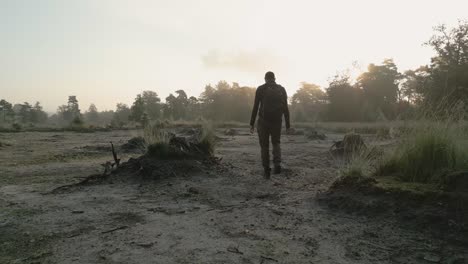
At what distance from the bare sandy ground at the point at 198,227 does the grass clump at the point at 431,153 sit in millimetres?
1092

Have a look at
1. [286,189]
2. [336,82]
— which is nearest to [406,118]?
[286,189]

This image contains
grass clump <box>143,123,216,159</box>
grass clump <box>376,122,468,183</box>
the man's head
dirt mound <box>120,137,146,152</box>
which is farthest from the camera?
dirt mound <box>120,137,146,152</box>

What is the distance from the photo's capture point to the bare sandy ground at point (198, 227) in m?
2.99

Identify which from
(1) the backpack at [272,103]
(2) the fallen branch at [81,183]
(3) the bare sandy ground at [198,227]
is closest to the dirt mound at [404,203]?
(3) the bare sandy ground at [198,227]

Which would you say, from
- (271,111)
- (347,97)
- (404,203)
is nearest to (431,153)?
(404,203)

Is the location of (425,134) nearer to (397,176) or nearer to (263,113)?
(397,176)

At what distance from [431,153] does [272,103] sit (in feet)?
9.57

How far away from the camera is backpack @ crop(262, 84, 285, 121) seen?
21.7ft

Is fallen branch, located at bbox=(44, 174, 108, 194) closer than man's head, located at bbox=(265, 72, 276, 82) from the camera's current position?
Yes

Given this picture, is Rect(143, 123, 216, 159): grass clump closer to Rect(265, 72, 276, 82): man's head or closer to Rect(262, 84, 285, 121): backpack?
Rect(262, 84, 285, 121): backpack

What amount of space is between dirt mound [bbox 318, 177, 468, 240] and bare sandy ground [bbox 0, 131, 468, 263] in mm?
123

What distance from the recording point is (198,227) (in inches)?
147

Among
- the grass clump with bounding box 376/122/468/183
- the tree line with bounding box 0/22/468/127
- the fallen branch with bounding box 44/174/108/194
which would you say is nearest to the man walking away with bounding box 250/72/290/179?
the grass clump with bounding box 376/122/468/183

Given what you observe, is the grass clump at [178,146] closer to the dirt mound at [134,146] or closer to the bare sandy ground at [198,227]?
the bare sandy ground at [198,227]
